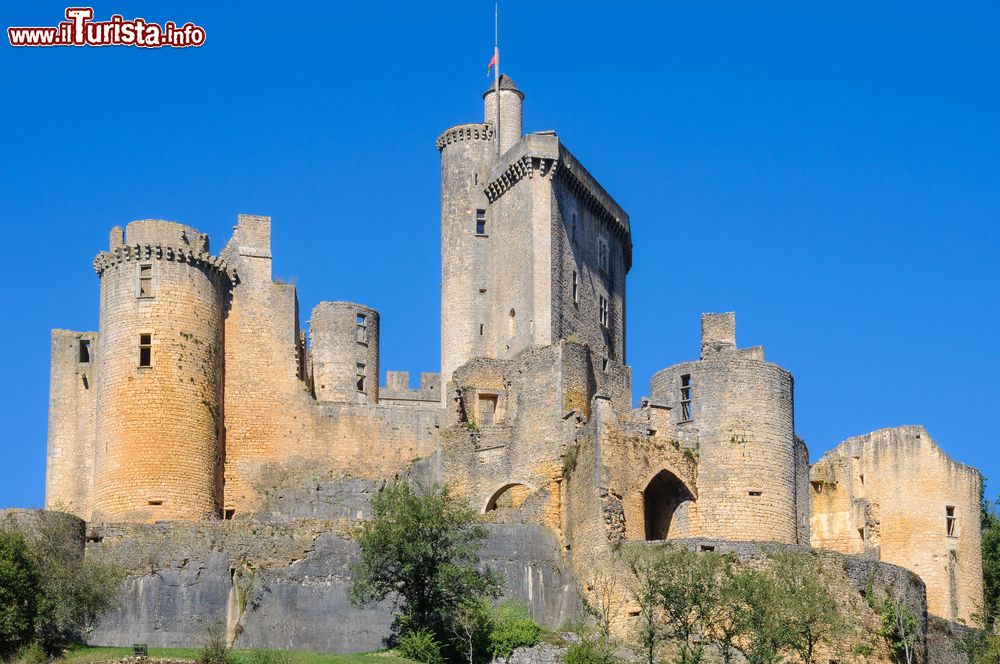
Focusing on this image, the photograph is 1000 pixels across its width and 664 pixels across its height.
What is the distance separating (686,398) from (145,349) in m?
18.6

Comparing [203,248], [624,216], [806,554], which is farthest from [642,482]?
[624,216]

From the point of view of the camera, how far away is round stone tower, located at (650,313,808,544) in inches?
2437

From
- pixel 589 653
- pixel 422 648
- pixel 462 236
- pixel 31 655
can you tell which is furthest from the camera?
pixel 462 236

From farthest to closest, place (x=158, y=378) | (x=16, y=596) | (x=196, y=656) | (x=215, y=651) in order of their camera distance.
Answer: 1. (x=158, y=378)
2. (x=196, y=656)
3. (x=215, y=651)
4. (x=16, y=596)

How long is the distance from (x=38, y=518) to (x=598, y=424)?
17.8 meters

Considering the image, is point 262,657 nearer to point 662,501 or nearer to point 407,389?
point 662,501

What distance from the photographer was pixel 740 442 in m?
62.2

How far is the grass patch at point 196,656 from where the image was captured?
51.9 m

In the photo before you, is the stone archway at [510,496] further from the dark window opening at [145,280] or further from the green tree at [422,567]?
the dark window opening at [145,280]

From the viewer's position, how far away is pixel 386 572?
56.1 metres

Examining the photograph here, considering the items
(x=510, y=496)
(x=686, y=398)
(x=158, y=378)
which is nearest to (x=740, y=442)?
(x=686, y=398)

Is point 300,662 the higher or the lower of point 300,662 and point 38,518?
the lower

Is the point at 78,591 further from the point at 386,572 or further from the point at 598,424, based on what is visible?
the point at 598,424

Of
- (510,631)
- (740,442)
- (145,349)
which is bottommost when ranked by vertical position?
(510,631)
